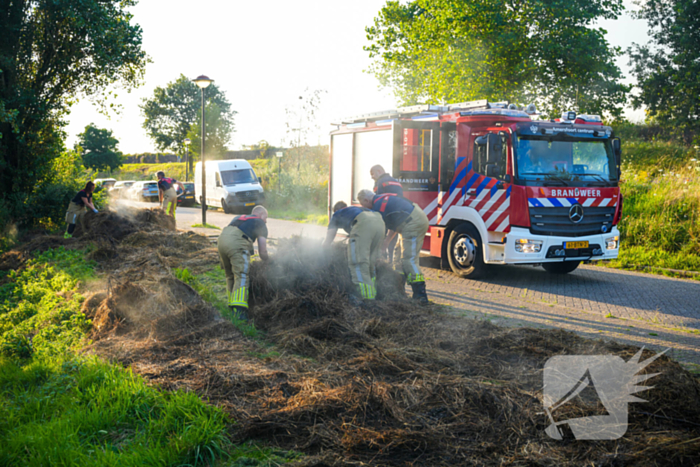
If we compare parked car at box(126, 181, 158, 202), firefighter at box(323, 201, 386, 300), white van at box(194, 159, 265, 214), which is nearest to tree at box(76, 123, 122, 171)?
parked car at box(126, 181, 158, 202)

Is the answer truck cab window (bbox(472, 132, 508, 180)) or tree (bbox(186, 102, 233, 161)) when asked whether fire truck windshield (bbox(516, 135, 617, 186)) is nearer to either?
truck cab window (bbox(472, 132, 508, 180))

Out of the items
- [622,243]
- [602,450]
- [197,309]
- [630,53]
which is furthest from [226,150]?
[602,450]

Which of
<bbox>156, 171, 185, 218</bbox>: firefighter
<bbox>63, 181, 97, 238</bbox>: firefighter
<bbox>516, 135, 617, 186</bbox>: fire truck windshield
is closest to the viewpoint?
<bbox>516, 135, 617, 186</bbox>: fire truck windshield

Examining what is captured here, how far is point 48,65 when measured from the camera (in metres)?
15.0

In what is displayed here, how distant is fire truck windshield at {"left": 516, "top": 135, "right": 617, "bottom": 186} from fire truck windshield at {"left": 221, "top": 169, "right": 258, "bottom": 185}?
18627mm

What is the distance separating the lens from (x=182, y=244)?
12.6m

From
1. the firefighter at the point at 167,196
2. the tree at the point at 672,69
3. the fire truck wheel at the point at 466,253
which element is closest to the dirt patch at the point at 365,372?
the fire truck wheel at the point at 466,253

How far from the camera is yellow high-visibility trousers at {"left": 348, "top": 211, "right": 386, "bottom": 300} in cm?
715

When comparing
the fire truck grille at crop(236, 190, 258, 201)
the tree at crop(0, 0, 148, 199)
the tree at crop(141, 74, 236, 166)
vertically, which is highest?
the tree at crop(141, 74, 236, 166)

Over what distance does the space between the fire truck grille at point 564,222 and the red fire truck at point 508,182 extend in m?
0.02

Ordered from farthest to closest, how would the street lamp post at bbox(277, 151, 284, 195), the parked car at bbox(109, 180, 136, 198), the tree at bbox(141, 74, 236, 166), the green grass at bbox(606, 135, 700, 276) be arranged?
the tree at bbox(141, 74, 236, 166) → the parked car at bbox(109, 180, 136, 198) → the street lamp post at bbox(277, 151, 284, 195) → the green grass at bbox(606, 135, 700, 276)

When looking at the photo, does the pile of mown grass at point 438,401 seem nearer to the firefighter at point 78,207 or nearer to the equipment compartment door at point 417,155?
the equipment compartment door at point 417,155

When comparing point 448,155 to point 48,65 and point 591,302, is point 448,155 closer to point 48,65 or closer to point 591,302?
point 591,302

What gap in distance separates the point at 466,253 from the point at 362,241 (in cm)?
342
